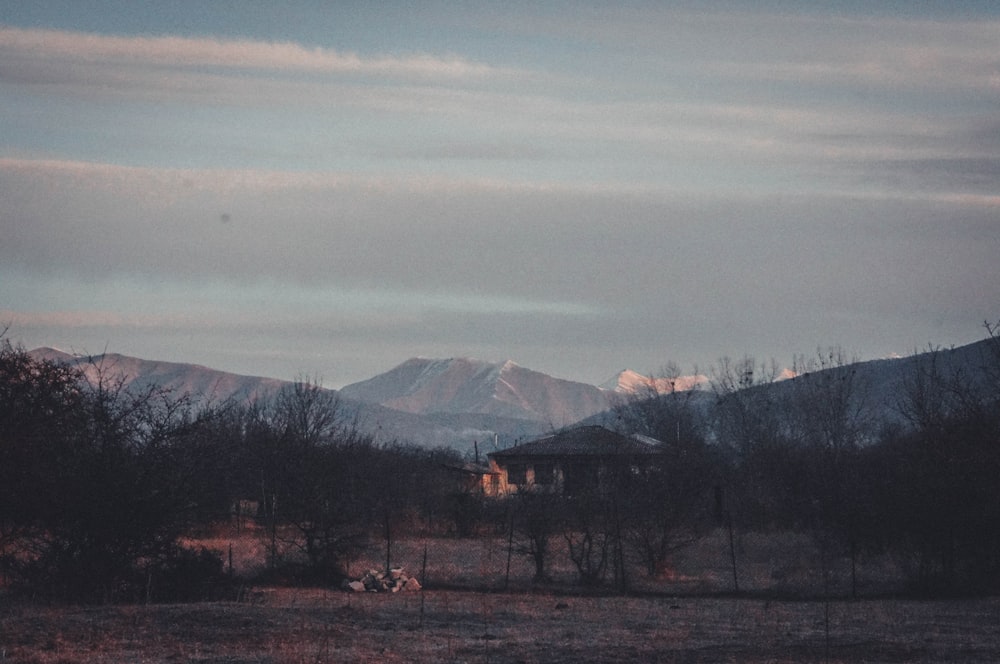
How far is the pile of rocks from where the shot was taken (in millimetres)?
27594

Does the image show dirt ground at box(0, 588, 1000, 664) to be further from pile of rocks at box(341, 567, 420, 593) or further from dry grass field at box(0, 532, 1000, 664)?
pile of rocks at box(341, 567, 420, 593)

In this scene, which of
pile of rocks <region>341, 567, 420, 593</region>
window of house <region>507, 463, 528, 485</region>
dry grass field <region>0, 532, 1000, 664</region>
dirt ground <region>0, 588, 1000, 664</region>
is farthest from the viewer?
window of house <region>507, 463, 528, 485</region>

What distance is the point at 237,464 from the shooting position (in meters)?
47.6

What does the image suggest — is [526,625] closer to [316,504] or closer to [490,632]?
[490,632]

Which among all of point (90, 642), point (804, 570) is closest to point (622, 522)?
point (804, 570)

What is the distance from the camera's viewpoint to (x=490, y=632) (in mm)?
20094

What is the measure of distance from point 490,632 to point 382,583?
8.02m

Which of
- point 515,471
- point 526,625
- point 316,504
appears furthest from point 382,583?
point 515,471

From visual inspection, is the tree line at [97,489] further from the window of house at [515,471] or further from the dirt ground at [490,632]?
the window of house at [515,471]

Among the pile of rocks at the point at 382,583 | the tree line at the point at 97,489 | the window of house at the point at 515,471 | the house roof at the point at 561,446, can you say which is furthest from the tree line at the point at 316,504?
the window of house at the point at 515,471

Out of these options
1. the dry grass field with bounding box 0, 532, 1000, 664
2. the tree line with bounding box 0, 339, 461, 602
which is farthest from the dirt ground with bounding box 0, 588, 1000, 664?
the tree line with bounding box 0, 339, 461, 602

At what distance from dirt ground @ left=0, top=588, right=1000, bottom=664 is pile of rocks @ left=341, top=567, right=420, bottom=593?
5.92 ft

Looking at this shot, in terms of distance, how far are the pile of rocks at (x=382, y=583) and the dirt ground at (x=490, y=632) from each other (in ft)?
5.92

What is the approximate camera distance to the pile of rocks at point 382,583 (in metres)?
27.6
